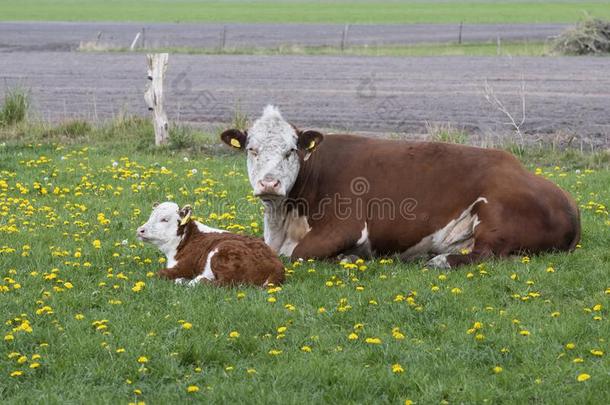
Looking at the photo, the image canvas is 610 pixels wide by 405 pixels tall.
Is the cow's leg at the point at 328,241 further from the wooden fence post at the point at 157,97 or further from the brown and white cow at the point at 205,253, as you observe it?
the wooden fence post at the point at 157,97

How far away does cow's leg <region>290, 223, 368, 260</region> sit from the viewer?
9.93 m

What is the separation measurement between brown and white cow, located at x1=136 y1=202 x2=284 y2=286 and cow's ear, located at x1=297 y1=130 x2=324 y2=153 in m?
1.41

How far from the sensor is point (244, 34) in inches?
2318

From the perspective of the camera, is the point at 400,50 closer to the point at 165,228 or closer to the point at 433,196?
the point at 433,196

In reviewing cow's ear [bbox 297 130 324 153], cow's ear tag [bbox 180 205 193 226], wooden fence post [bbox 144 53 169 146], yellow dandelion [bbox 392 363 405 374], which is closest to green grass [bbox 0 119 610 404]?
yellow dandelion [bbox 392 363 405 374]

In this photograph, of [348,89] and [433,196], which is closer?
[433,196]

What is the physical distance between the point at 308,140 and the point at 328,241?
1037mm

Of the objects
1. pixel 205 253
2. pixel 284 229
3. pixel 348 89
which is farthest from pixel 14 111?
pixel 348 89

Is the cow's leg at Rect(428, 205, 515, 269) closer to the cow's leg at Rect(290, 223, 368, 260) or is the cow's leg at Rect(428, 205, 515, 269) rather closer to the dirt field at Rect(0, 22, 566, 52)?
the cow's leg at Rect(290, 223, 368, 260)

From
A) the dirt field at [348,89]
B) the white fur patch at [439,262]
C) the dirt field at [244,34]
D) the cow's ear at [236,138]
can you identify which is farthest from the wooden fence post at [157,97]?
the dirt field at [244,34]

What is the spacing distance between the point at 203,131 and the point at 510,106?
818 centimetres

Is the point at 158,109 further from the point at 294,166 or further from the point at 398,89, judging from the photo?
the point at 398,89

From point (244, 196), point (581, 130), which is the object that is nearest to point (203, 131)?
point (244, 196)

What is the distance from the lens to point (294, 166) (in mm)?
10117
